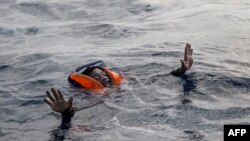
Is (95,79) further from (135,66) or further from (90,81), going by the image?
(135,66)

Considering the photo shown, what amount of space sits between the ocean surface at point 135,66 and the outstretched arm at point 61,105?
148mm

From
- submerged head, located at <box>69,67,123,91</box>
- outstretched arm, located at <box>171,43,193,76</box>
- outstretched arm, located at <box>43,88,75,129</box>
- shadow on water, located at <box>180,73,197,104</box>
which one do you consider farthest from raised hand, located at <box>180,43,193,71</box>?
outstretched arm, located at <box>43,88,75,129</box>

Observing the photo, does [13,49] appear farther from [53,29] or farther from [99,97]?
[99,97]

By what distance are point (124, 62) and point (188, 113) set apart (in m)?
3.17

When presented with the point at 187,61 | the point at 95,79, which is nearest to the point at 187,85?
the point at 187,61

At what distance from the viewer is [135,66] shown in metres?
9.06

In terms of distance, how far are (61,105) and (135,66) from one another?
3380 millimetres

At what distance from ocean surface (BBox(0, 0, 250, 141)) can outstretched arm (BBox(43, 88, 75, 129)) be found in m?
0.15

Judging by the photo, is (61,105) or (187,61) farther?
(187,61)

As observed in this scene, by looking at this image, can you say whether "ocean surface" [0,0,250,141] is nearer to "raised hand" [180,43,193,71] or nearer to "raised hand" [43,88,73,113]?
"raised hand" [180,43,193,71]

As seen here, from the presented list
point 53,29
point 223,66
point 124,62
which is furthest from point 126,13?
point 223,66

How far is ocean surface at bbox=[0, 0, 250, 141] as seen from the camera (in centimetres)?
632

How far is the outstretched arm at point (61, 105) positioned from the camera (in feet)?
19.1

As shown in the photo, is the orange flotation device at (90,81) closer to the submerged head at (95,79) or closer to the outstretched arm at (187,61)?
the submerged head at (95,79)
